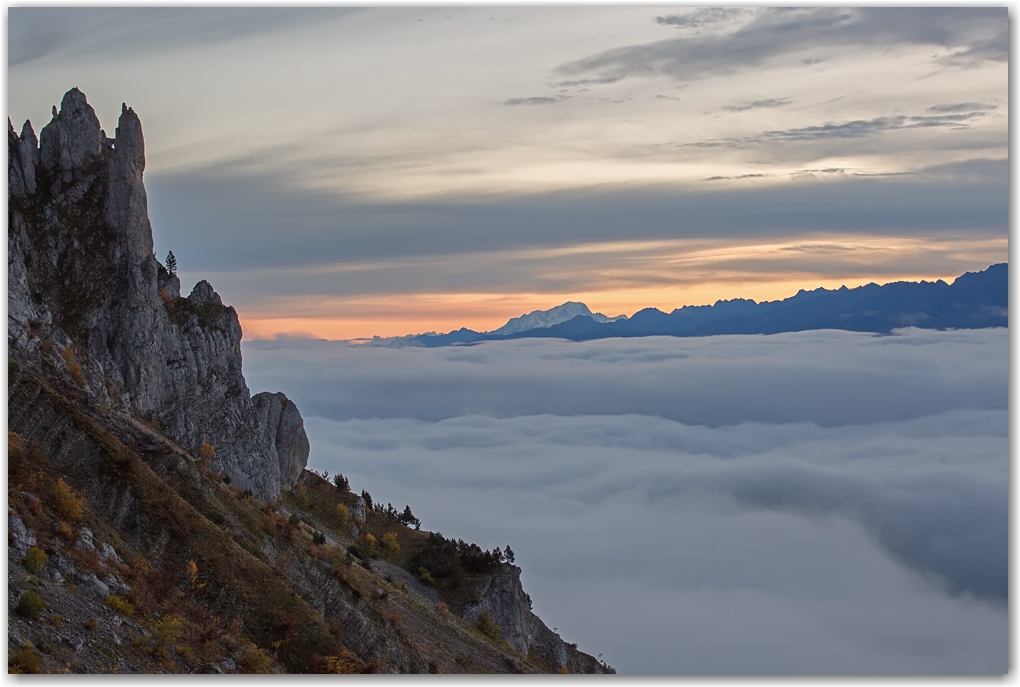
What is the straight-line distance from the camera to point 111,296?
29.8 m

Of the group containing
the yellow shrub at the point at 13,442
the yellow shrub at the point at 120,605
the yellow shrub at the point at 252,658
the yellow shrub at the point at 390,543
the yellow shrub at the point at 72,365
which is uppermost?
the yellow shrub at the point at 72,365

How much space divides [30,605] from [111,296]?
662 inches

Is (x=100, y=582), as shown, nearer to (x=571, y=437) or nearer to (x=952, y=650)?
(x=952, y=650)

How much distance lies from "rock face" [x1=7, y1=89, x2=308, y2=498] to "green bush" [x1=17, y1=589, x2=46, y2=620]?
942 cm

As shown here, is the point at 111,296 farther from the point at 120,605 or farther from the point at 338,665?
the point at 338,665

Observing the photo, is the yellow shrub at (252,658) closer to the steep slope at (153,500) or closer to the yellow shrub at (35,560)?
the steep slope at (153,500)

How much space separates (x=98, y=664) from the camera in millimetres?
15430

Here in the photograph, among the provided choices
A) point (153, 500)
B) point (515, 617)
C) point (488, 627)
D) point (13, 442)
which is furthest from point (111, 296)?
point (515, 617)

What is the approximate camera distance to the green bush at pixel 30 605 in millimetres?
15281

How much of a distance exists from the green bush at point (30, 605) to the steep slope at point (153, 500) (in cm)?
4

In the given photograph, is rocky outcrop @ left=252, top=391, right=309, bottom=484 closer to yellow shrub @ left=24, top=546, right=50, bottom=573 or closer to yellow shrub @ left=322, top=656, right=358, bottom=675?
yellow shrub @ left=322, top=656, right=358, bottom=675

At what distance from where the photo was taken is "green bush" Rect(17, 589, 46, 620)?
50.1 feet

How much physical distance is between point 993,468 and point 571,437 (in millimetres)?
174824

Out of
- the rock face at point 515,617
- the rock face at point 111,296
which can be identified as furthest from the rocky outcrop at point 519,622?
the rock face at point 111,296
